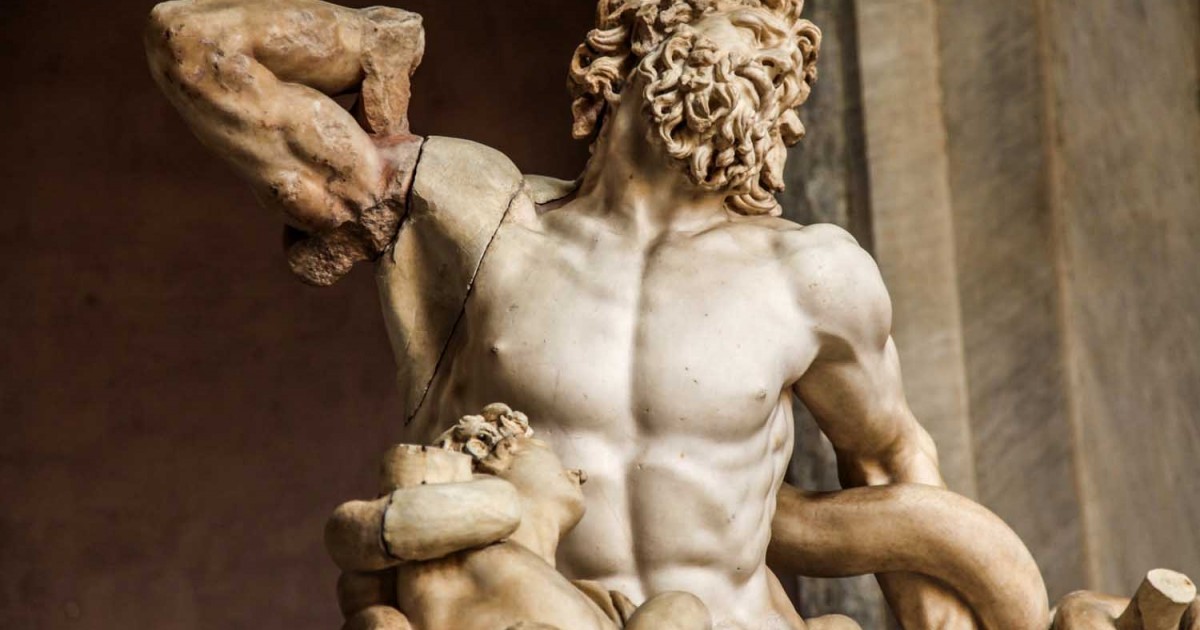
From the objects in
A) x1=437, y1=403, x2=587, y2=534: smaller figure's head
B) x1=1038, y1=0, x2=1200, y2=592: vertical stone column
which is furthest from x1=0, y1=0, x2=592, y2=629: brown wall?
x1=437, y1=403, x2=587, y2=534: smaller figure's head

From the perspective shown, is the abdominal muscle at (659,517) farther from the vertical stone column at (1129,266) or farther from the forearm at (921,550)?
the vertical stone column at (1129,266)

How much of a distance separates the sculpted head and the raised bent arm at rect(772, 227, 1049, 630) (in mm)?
138

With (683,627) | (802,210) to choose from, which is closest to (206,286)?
(802,210)

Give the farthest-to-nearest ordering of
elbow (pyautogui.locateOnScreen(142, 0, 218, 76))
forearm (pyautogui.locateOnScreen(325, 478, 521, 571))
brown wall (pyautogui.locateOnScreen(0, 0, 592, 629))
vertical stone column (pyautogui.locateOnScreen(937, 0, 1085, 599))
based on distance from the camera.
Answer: brown wall (pyautogui.locateOnScreen(0, 0, 592, 629)) → vertical stone column (pyautogui.locateOnScreen(937, 0, 1085, 599)) → elbow (pyautogui.locateOnScreen(142, 0, 218, 76)) → forearm (pyautogui.locateOnScreen(325, 478, 521, 571))

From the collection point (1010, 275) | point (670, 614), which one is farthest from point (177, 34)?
point (1010, 275)

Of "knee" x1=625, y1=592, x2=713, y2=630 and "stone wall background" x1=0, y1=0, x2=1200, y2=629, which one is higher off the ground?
"knee" x1=625, y1=592, x2=713, y2=630

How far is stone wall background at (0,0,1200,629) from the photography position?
162 inches

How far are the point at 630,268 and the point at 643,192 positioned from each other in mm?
Result: 104

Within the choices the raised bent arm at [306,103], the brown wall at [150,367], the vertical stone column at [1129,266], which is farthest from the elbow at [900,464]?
the brown wall at [150,367]

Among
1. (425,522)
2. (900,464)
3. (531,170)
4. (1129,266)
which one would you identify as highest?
(425,522)

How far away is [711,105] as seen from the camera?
292 centimetres

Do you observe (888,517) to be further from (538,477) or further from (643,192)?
(538,477)

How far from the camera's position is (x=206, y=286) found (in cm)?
486

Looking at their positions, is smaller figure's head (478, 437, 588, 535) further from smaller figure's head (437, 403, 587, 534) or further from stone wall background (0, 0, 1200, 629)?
stone wall background (0, 0, 1200, 629)
